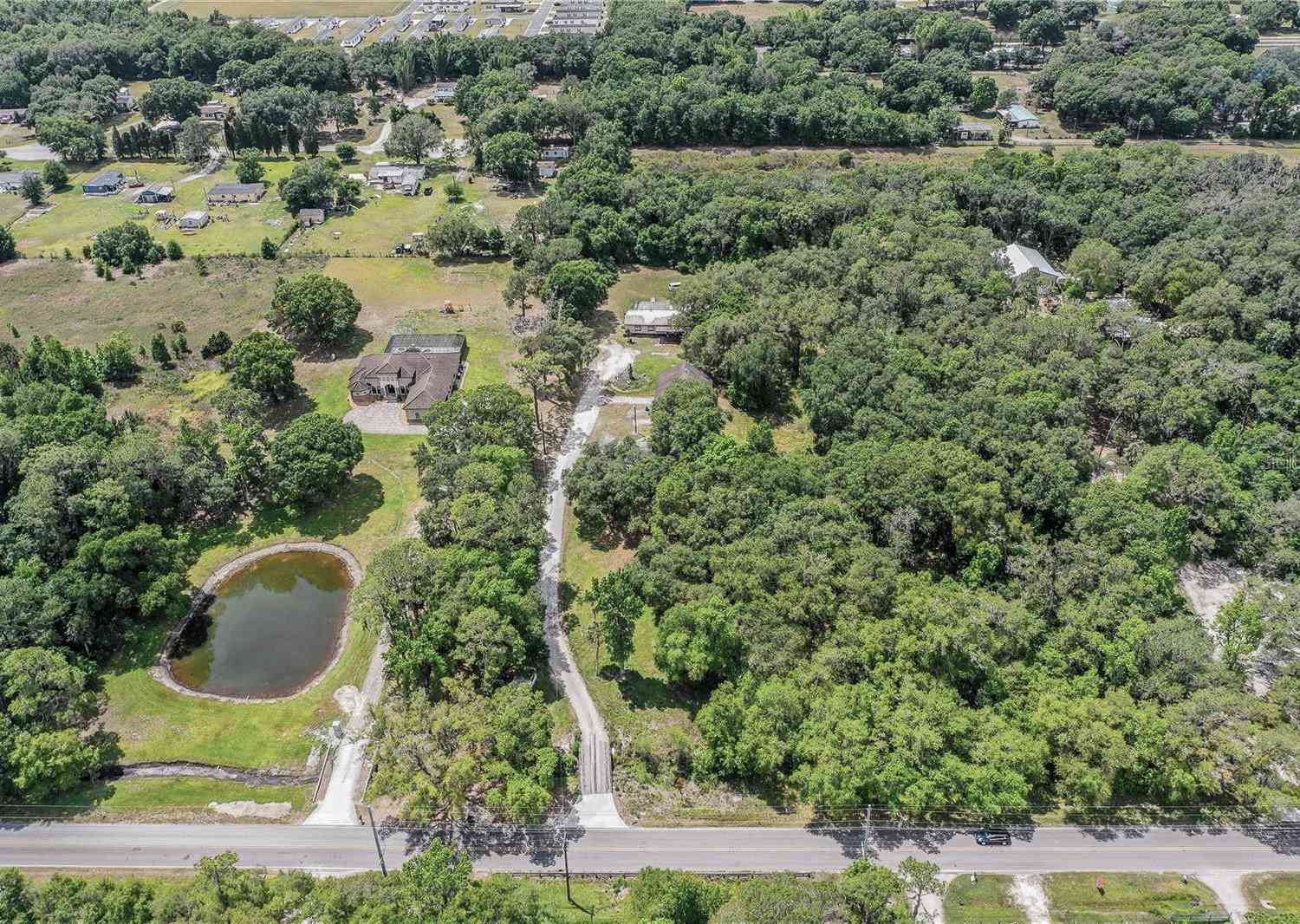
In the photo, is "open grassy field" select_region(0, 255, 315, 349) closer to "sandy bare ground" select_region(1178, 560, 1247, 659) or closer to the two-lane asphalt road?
the two-lane asphalt road

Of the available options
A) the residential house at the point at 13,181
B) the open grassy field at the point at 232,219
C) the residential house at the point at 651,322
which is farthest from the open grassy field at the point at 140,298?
the residential house at the point at 651,322

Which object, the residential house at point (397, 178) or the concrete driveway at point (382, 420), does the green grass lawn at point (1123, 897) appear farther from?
the residential house at point (397, 178)

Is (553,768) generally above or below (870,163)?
below

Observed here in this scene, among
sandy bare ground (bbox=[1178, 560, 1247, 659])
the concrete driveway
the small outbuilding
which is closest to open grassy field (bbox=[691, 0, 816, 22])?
the small outbuilding

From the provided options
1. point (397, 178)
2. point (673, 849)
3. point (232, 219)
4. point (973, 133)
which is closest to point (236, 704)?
point (673, 849)

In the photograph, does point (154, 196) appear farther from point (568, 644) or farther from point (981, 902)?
point (981, 902)

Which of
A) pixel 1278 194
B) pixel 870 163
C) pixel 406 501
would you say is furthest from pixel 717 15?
pixel 406 501

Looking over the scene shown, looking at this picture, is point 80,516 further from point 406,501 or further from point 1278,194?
point 1278,194
